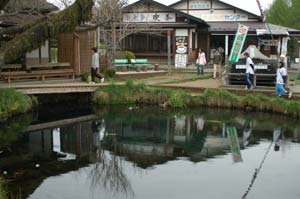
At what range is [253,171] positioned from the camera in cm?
936

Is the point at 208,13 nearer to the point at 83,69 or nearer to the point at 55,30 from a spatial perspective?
the point at 83,69

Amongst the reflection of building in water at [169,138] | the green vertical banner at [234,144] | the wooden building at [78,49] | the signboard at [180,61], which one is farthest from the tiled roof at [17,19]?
the signboard at [180,61]

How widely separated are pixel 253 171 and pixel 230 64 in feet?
33.9

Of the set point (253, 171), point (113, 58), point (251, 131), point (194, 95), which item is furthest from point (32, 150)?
point (113, 58)

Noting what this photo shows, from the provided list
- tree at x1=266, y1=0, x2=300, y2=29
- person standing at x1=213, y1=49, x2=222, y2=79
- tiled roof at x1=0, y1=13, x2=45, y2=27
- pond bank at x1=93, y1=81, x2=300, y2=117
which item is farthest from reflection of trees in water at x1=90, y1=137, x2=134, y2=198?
tree at x1=266, y1=0, x2=300, y2=29

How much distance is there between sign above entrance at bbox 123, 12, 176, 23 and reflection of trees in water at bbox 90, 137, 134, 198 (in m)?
19.5

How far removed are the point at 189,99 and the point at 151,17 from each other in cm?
1352

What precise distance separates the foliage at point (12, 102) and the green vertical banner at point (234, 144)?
7.35 metres

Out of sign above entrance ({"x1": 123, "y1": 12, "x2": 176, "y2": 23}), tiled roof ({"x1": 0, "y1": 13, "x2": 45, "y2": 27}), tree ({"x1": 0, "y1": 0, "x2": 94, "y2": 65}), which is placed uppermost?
sign above entrance ({"x1": 123, "y1": 12, "x2": 176, "y2": 23})

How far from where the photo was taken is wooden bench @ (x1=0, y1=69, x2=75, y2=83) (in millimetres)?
17312

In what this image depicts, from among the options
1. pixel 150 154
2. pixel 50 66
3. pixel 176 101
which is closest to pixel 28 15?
pixel 50 66

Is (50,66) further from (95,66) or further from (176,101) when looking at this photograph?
(176,101)

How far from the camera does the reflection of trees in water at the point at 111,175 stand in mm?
8250

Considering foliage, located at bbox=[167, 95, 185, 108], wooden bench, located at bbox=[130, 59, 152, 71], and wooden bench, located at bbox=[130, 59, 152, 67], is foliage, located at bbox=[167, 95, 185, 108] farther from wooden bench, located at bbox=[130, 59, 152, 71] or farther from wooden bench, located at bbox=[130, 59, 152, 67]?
wooden bench, located at bbox=[130, 59, 152, 67]
